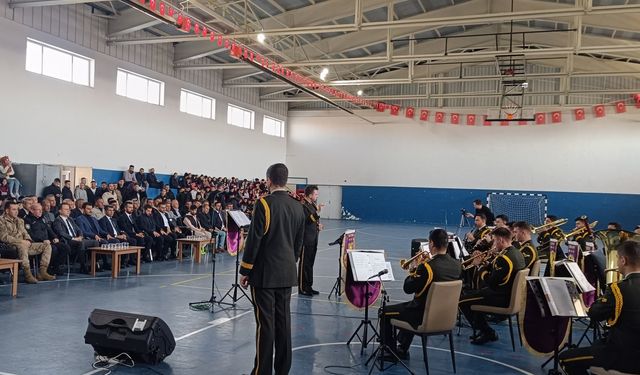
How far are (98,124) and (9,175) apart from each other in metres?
3.89

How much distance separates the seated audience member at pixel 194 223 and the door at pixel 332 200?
15.9 meters

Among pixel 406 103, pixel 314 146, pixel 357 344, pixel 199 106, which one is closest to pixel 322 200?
pixel 314 146

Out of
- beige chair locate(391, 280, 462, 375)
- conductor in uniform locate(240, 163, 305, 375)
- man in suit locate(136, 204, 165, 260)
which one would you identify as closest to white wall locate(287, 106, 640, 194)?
man in suit locate(136, 204, 165, 260)

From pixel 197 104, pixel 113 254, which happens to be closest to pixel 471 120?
pixel 197 104

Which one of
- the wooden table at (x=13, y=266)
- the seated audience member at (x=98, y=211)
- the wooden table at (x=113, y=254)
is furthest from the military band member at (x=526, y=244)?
the seated audience member at (x=98, y=211)

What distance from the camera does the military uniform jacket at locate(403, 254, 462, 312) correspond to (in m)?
4.84

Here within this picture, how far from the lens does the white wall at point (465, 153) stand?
2450 cm

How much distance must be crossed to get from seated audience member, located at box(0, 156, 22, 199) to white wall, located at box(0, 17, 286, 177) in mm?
728

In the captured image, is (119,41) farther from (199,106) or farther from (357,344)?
(357,344)

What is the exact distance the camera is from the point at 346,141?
95.7ft

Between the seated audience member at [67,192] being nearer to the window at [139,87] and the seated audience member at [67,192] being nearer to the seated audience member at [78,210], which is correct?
the seated audience member at [78,210]

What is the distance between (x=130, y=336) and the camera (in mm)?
4887

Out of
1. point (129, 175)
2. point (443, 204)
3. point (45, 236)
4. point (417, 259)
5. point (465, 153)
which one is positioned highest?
Result: point (465, 153)

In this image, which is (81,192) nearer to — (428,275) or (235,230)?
(235,230)
